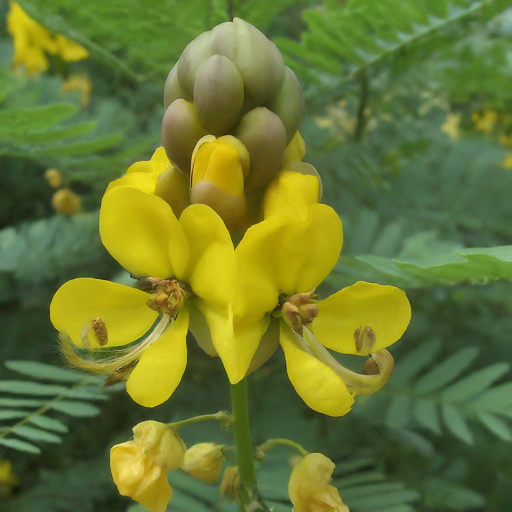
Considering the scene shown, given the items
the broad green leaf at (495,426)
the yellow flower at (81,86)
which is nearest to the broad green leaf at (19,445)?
the broad green leaf at (495,426)

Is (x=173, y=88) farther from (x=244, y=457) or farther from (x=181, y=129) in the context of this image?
(x=244, y=457)

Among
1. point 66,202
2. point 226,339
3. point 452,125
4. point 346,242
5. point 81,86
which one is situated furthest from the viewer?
point 452,125

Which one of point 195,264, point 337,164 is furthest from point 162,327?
point 337,164

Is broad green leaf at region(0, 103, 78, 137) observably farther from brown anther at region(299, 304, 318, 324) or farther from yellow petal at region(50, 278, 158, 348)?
brown anther at region(299, 304, 318, 324)

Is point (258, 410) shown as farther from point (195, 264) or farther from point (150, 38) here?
point (150, 38)

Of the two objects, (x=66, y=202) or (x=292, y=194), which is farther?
(x=66, y=202)

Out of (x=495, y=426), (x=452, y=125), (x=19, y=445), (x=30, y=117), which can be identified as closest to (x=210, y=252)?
(x=19, y=445)

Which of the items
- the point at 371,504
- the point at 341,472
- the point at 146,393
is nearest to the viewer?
the point at 146,393
